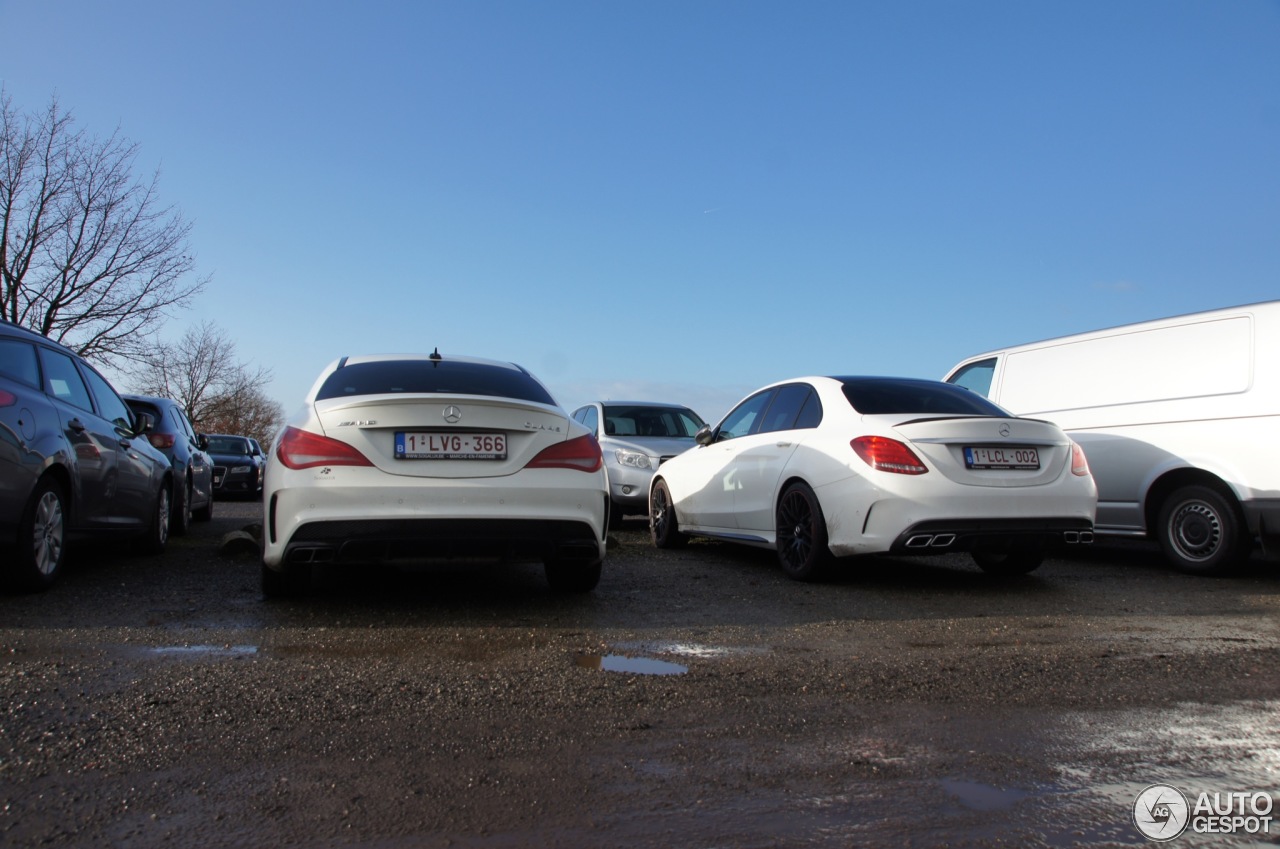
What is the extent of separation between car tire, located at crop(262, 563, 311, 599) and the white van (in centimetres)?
632

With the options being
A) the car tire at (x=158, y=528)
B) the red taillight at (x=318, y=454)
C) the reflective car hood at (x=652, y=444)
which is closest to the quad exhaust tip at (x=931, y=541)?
the red taillight at (x=318, y=454)

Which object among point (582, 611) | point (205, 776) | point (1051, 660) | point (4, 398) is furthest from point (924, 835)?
point (4, 398)

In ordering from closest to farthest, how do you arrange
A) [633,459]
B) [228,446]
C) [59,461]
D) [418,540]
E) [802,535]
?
[418,540] < [59,461] < [802,535] < [633,459] < [228,446]

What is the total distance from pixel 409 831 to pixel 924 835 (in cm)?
124

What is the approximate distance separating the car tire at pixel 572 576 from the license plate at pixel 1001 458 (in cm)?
244

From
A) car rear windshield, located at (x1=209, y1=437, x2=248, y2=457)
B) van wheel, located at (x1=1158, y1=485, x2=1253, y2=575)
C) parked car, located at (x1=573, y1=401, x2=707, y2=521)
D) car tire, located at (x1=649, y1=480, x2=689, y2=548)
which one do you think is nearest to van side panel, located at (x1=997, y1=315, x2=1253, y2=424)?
van wheel, located at (x1=1158, y1=485, x2=1253, y2=575)

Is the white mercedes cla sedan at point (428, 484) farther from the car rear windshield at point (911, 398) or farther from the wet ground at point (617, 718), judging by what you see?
the car rear windshield at point (911, 398)

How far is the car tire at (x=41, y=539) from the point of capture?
5.41m

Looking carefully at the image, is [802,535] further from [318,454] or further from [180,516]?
[180,516]

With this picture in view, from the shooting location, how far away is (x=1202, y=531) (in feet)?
24.2

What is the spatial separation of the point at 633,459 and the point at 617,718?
894cm

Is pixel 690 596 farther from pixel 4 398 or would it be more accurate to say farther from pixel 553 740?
pixel 4 398

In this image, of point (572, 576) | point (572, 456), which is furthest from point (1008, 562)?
point (572, 456)

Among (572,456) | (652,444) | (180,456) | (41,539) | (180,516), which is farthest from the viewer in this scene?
(652,444)
